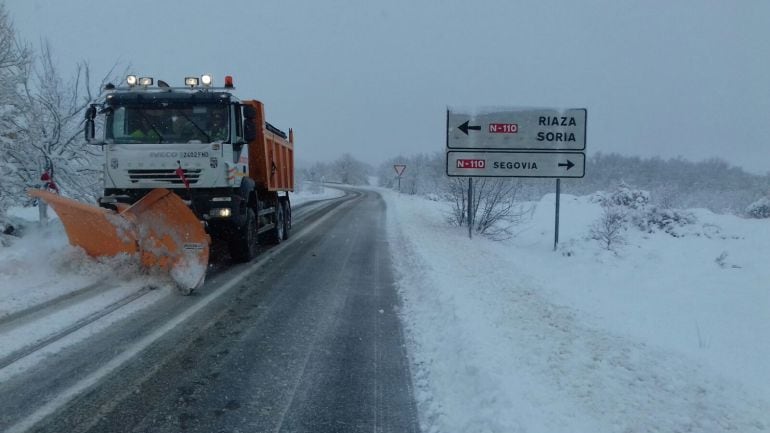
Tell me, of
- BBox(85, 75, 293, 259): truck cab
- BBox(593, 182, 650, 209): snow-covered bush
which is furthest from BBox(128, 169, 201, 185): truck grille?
BBox(593, 182, 650, 209): snow-covered bush

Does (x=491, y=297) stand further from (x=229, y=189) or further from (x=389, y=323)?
(x=229, y=189)

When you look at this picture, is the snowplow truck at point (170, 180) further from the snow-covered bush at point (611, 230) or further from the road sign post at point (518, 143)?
the snow-covered bush at point (611, 230)

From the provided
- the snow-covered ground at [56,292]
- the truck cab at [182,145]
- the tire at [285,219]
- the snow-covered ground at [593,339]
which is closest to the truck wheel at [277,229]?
the tire at [285,219]

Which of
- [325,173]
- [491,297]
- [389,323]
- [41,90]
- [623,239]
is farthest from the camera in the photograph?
[325,173]

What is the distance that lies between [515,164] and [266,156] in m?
6.25

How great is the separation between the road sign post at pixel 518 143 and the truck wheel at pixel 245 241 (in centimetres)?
583

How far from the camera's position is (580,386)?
3918mm

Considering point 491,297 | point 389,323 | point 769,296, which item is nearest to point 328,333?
point 389,323

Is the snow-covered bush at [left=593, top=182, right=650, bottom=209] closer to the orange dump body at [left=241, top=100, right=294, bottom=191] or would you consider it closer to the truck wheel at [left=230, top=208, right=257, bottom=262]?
the orange dump body at [left=241, top=100, right=294, bottom=191]

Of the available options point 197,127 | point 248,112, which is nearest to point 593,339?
point 248,112

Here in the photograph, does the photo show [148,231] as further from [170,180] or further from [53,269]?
[53,269]

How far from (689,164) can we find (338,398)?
8215 cm

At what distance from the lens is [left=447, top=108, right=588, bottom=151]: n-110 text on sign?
12.9m

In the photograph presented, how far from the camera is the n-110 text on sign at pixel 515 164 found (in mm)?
12945
